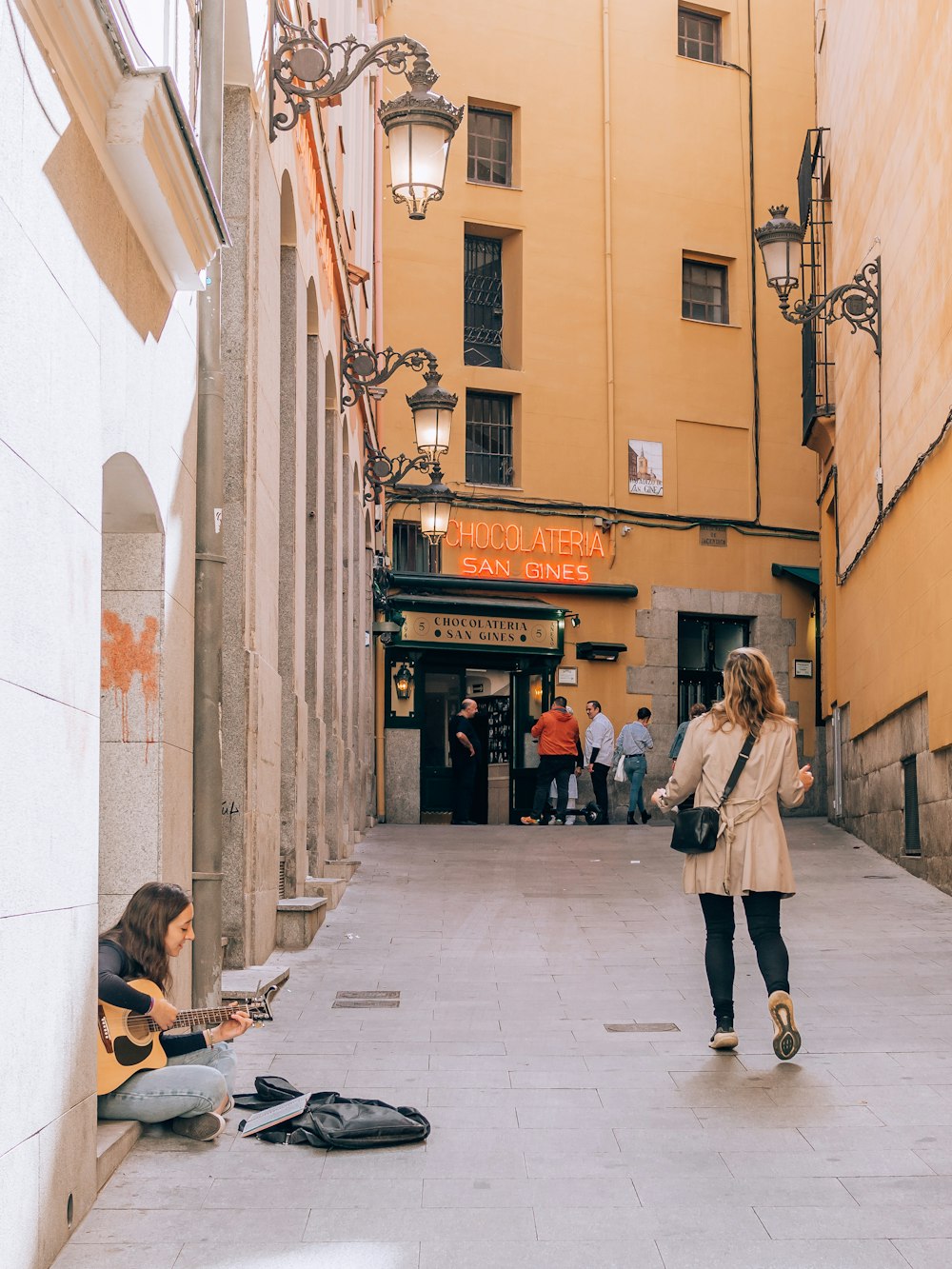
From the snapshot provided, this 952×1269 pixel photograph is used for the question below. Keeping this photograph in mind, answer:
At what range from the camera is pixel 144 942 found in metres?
5.59

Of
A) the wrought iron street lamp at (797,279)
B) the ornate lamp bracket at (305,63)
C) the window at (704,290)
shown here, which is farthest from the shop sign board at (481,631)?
the ornate lamp bracket at (305,63)

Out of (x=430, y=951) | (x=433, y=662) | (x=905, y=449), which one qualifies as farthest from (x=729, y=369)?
(x=430, y=951)

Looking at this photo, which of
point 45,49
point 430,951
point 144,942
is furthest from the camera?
point 430,951

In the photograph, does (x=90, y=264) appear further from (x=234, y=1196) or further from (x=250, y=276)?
(x=250, y=276)

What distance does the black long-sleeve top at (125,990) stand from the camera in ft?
17.4

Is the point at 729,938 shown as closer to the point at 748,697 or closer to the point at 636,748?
the point at 748,697

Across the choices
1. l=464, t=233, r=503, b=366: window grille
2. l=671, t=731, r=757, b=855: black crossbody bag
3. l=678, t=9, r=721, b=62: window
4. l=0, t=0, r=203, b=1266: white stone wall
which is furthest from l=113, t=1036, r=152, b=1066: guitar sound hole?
l=678, t=9, r=721, b=62: window

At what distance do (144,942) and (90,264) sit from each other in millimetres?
2285

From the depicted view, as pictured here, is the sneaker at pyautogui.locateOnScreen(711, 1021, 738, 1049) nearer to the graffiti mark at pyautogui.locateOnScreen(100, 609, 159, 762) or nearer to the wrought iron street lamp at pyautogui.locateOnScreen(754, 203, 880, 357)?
the graffiti mark at pyautogui.locateOnScreen(100, 609, 159, 762)

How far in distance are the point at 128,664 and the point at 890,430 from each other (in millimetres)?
11259

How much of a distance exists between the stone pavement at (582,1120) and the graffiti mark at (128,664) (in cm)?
161

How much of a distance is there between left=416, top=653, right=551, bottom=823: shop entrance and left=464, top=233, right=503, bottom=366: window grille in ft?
16.0

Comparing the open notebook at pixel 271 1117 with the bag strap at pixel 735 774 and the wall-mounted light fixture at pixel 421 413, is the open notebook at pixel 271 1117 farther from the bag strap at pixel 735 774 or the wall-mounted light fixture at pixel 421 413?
the wall-mounted light fixture at pixel 421 413

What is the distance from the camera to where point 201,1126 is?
5578 mm
